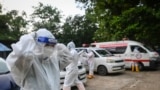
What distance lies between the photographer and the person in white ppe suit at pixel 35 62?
3.57 meters

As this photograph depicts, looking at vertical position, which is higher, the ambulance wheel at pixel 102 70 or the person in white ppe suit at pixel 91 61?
the person in white ppe suit at pixel 91 61

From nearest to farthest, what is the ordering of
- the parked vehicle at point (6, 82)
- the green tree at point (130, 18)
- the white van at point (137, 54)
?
the parked vehicle at point (6, 82)
the white van at point (137, 54)
the green tree at point (130, 18)

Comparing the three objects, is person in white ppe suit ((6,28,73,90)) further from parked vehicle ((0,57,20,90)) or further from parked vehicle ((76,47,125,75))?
parked vehicle ((76,47,125,75))

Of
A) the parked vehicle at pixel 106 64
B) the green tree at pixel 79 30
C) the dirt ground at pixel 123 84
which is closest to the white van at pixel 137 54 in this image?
the parked vehicle at pixel 106 64

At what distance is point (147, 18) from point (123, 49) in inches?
101

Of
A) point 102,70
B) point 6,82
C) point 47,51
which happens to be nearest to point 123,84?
point 102,70

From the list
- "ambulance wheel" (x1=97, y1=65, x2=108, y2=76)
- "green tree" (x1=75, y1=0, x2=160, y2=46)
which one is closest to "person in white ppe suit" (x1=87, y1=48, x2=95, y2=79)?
"ambulance wheel" (x1=97, y1=65, x2=108, y2=76)

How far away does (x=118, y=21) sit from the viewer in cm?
2250

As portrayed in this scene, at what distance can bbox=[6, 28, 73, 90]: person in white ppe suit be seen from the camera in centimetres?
357

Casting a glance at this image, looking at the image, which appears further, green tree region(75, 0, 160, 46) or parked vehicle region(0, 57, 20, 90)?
green tree region(75, 0, 160, 46)

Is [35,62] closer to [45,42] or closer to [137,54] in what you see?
[45,42]

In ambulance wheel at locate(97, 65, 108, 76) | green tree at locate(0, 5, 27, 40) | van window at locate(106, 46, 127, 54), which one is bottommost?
ambulance wheel at locate(97, 65, 108, 76)

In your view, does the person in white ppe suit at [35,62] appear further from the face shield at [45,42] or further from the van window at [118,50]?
the van window at [118,50]

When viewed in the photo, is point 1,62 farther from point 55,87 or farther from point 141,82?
point 141,82
